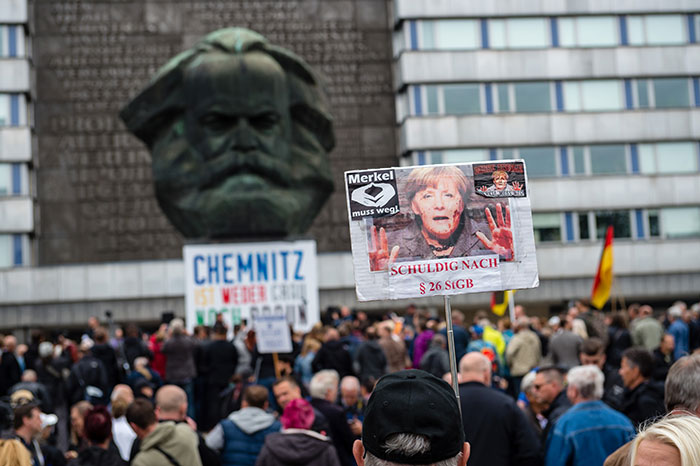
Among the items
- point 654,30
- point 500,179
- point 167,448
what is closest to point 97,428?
point 167,448

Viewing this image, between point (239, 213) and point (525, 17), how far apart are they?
983 inches

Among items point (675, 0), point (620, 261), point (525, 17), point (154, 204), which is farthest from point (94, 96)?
point (675, 0)

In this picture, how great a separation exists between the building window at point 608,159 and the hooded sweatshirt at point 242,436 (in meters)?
34.7

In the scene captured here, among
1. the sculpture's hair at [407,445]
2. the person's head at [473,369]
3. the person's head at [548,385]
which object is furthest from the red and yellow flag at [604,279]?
the sculpture's hair at [407,445]

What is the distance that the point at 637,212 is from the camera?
3981cm

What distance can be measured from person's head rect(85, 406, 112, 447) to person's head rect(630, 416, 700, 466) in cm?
474

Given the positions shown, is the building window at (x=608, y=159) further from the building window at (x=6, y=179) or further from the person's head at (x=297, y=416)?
the person's head at (x=297, y=416)

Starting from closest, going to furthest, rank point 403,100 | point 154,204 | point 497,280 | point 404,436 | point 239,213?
point 404,436
point 497,280
point 239,213
point 154,204
point 403,100

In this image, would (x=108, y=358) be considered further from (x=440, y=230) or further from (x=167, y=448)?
(x=440, y=230)

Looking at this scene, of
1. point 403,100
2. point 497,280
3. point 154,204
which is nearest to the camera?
point 497,280

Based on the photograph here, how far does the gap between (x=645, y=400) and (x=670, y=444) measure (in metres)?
4.24

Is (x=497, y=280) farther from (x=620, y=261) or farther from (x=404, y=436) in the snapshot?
(x=620, y=261)

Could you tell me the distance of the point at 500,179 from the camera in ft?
14.5

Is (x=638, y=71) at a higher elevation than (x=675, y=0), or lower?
lower
